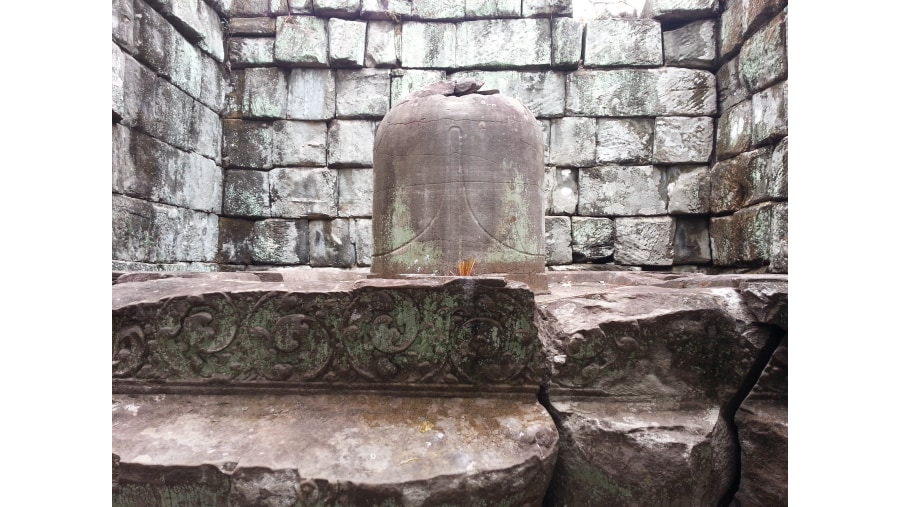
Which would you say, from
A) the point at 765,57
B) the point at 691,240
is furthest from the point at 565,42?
the point at 691,240

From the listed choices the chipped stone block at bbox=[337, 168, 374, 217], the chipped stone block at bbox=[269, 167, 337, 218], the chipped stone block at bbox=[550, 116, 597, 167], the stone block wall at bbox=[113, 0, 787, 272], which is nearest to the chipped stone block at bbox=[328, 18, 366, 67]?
the stone block wall at bbox=[113, 0, 787, 272]

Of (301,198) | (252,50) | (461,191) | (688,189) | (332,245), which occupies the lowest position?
(332,245)

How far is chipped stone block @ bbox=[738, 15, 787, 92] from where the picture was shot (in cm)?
390

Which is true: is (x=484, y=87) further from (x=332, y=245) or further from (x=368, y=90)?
(x=332, y=245)

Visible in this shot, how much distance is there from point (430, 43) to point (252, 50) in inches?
79.6

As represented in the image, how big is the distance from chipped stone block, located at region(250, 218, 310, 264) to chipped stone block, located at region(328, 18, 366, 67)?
6.31 ft

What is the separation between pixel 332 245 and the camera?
5.25 meters

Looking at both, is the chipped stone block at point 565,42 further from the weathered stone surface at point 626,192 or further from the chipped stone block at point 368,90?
the chipped stone block at point 368,90

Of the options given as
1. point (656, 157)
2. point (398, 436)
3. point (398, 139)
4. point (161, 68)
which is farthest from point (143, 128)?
point (656, 157)

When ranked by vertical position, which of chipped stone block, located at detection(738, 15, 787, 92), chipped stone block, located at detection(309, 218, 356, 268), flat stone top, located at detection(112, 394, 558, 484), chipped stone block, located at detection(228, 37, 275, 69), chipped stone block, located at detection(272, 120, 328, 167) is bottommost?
flat stone top, located at detection(112, 394, 558, 484)

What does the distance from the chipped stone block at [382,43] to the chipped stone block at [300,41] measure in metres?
0.49

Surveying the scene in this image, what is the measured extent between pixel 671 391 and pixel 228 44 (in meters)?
5.64

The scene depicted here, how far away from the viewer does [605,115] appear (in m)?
5.17

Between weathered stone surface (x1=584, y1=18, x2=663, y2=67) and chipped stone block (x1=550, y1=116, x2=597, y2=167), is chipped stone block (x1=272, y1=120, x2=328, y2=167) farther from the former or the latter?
weathered stone surface (x1=584, y1=18, x2=663, y2=67)
